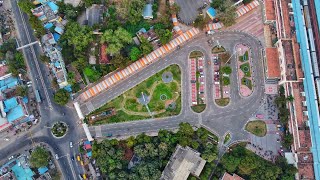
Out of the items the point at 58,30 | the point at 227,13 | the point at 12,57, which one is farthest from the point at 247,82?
the point at 12,57

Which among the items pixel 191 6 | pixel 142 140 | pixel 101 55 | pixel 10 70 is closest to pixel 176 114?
pixel 142 140

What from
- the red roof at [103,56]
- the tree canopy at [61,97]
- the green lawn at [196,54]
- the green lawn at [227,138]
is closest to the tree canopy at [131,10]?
the red roof at [103,56]

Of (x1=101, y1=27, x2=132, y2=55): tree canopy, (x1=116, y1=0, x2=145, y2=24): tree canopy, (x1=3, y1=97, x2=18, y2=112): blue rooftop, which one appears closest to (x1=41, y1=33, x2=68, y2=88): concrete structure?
(x1=3, y1=97, x2=18, y2=112): blue rooftop

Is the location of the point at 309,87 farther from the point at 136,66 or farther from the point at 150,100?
the point at 136,66

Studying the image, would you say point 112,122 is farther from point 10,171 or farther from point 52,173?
point 10,171

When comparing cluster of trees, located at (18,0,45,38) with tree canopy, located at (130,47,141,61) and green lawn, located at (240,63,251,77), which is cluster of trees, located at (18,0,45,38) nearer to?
tree canopy, located at (130,47,141,61)

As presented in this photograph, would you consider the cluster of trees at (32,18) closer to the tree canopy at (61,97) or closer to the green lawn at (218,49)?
the tree canopy at (61,97)
